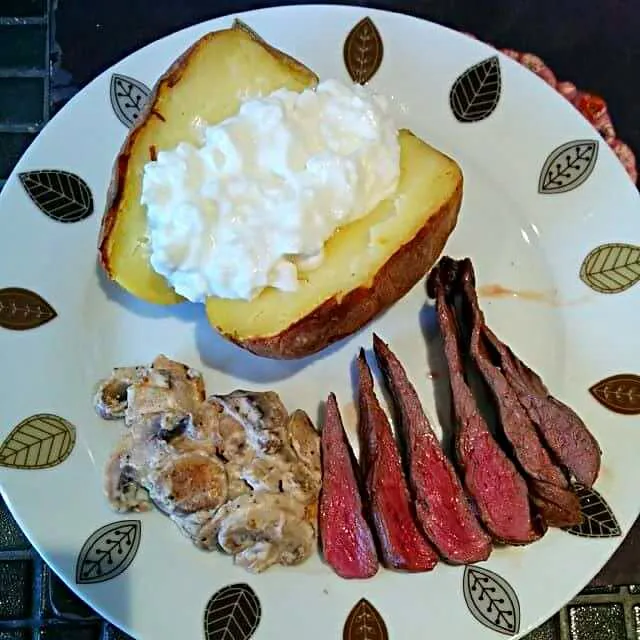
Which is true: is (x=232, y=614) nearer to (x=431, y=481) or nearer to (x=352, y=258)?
(x=431, y=481)

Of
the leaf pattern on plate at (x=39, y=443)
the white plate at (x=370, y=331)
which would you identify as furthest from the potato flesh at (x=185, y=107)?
the leaf pattern on plate at (x=39, y=443)

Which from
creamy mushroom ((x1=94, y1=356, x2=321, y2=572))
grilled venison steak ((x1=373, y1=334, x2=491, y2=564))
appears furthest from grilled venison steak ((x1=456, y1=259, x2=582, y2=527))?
creamy mushroom ((x1=94, y1=356, x2=321, y2=572))

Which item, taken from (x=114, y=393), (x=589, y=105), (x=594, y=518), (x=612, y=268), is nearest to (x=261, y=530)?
(x=114, y=393)

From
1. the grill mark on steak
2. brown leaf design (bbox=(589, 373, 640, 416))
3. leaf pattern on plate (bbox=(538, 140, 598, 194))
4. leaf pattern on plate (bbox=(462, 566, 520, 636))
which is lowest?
leaf pattern on plate (bbox=(462, 566, 520, 636))

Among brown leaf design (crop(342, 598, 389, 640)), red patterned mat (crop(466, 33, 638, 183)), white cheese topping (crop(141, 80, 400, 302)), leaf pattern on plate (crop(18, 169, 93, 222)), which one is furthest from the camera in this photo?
red patterned mat (crop(466, 33, 638, 183))

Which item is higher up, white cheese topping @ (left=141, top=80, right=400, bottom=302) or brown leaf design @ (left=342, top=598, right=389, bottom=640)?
white cheese topping @ (left=141, top=80, right=400, bottom=302)

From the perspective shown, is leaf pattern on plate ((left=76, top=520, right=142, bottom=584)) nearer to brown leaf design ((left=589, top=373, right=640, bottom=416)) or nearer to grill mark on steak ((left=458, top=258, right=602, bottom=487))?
grill mark on steak ((left=458, top=258, right=602, bottom=487))
